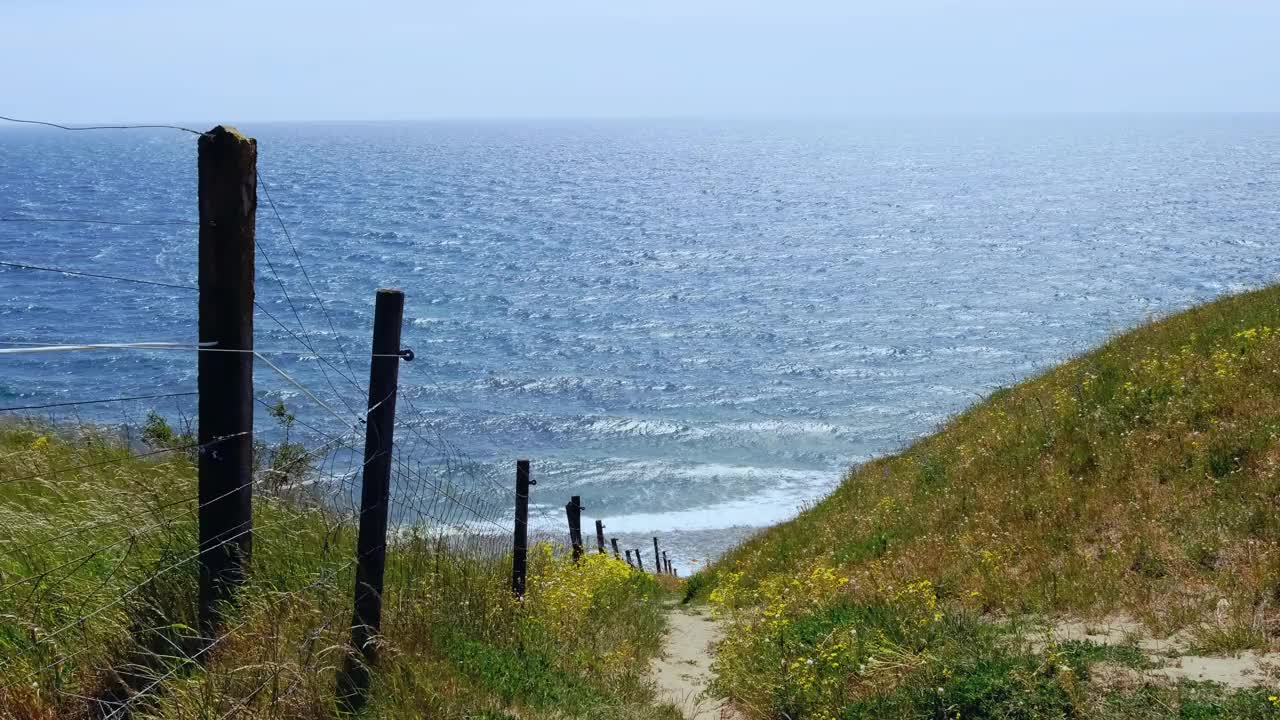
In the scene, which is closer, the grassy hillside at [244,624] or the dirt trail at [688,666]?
the grassy hillside at [244,624]

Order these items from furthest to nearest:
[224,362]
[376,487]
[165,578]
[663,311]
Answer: [663,311]
[376,487]
[165,578]
[224,362]

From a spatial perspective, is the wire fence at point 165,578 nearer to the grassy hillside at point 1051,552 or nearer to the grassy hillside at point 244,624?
the grassy hillside at point 244,624

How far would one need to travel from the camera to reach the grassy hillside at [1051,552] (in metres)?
7.50

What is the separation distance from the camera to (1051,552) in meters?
11.4

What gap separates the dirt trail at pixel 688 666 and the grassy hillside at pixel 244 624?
2.10 feet

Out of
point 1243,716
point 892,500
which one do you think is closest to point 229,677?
point 1243,716

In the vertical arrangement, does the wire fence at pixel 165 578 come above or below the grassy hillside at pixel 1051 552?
above

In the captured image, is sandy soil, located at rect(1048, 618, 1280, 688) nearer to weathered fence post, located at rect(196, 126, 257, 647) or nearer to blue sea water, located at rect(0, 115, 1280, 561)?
weathered fence post, located at rect(196, 126, 257, 647)

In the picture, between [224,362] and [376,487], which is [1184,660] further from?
[224,362]

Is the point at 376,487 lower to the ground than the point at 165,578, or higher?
higher

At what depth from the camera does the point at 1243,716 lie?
6383mm

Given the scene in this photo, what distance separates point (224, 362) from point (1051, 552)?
9090mm

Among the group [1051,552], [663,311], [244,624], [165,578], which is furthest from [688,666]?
[663,311]

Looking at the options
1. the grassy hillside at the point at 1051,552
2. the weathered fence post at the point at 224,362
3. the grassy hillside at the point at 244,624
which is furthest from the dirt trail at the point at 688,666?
the weathered fence post at the point at 224,362
